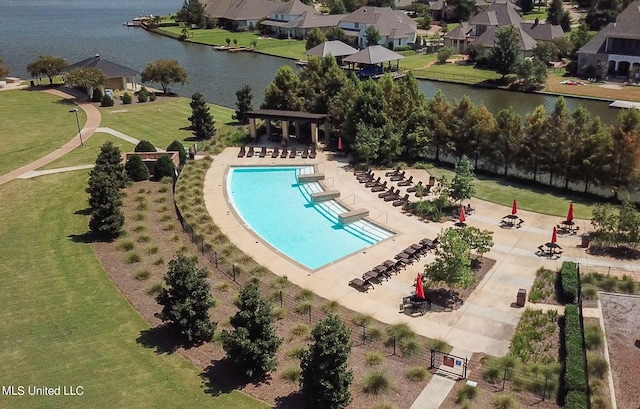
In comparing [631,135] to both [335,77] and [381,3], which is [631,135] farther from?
[381,3]

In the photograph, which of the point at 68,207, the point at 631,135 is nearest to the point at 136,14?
the point at 68,207

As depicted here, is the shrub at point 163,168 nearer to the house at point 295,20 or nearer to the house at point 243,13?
the house at point 295,20

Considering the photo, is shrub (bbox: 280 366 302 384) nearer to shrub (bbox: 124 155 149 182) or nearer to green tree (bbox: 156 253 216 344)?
green tree (bbox: 156 253 216 344)

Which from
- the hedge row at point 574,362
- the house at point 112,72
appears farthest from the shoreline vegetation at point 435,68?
the house at point 112,72

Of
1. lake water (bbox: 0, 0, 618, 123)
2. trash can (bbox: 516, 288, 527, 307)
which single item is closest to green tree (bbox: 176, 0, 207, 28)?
lake water (bbox: 0, 0, 618, 123)

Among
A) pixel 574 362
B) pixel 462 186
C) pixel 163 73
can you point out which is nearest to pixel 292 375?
pixel 574 362

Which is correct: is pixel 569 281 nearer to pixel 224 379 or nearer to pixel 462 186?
pixel 462 186
